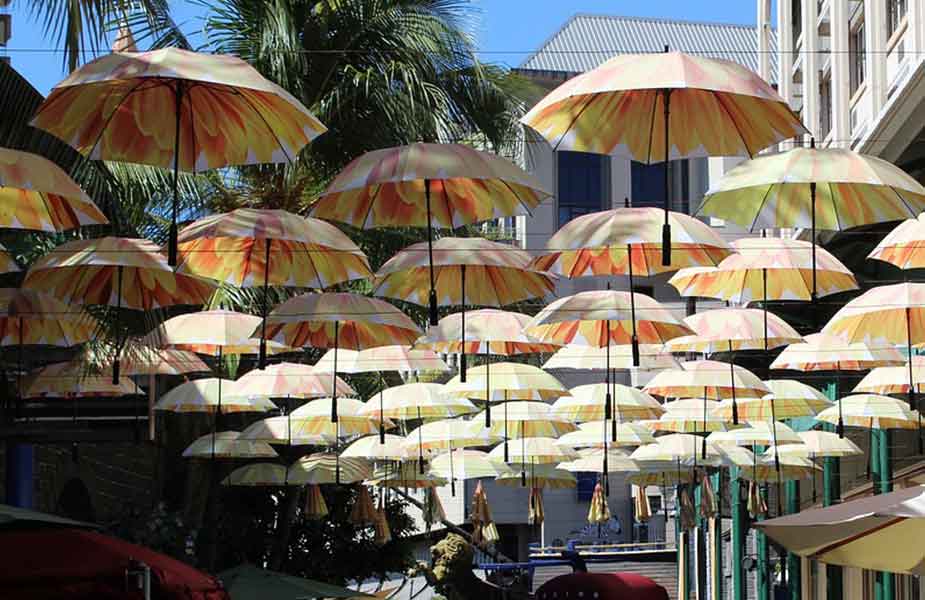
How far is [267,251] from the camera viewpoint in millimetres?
14758

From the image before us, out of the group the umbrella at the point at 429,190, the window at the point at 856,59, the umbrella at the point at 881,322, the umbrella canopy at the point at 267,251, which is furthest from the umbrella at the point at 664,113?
the window at the point at 856,59

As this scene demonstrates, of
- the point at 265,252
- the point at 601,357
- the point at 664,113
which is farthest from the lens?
the point at 601,357

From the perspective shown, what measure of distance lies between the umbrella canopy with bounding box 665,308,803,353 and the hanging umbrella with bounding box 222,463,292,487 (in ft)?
28.9

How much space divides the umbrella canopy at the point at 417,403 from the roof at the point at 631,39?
124 ft

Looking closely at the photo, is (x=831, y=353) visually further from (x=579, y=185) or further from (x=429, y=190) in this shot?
(x=579, y=185)

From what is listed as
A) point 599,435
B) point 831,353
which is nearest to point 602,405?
point 599,435

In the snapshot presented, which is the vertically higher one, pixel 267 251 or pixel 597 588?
pixel 267 251

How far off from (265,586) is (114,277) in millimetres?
4736

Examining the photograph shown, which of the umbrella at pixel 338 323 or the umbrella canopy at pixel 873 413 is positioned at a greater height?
the umbrella at pixel 338 323

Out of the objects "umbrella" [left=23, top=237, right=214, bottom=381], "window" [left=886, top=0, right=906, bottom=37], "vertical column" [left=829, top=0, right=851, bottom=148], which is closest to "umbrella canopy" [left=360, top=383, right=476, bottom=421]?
"umbrella" [left=23, top=237, right=214, bottom=381]

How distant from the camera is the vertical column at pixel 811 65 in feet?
112

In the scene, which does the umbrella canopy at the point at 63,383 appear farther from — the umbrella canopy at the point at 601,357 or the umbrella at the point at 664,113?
the umbrella at the point at 664,113

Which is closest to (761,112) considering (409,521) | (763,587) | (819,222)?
(819,222)

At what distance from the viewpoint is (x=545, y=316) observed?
1741 cm
